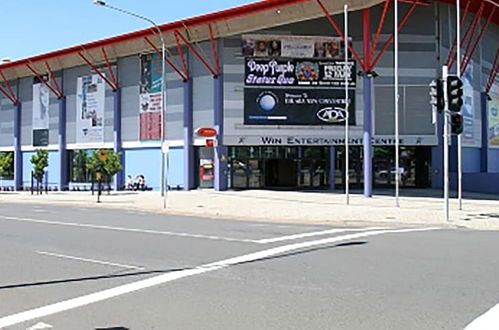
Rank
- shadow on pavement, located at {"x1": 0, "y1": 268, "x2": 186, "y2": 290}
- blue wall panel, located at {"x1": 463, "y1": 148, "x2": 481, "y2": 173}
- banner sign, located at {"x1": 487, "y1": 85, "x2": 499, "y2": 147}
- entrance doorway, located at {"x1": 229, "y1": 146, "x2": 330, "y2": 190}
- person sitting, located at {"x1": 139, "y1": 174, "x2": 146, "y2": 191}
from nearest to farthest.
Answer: shadow on pavement, located at {"x1": 0, "y1": 268, "x2": 186, "y2": 290}
entrance doorway, located at {"x1": 229, "y1": 146, "x2": 330, "y2": 190}
blue wall panel, located at {"x1": 463, "y1": 148, "x2": 481, "y2": 173}
person sitting, located at {"x1": 139, "y1": 174, "x2": 146, "y2": 191}
banner sign, located at {"x1": 487, "y1": 85, "x2": 499, "y2": 147}

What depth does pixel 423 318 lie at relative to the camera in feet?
20.0

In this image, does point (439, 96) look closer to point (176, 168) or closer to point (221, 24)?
point (221, 24)

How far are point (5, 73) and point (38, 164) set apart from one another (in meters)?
12.8

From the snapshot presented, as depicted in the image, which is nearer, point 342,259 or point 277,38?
point 342,259

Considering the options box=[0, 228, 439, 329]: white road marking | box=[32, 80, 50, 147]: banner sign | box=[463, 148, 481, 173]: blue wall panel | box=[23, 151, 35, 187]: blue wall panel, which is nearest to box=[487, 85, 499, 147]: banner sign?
box=[463, 148, 481, 173]: blue wall panel

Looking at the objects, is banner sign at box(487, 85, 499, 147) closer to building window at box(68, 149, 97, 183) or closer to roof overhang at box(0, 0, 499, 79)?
roof overhang at box(0, 0, 499, 79)

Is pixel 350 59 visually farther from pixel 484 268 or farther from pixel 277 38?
pixel 484 268

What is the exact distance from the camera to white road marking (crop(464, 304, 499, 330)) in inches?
225

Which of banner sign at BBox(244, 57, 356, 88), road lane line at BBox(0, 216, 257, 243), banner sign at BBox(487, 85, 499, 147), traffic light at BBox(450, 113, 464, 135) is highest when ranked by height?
A: banner sign at BBox(244, 57, 356, 88)

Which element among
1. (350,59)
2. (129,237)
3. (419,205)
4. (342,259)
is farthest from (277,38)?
(342,259)

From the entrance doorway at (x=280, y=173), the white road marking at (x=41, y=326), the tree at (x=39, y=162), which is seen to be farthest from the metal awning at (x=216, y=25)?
the white road marking at (x=41, y=326)

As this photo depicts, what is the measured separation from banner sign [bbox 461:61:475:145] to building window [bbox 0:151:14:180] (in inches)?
1413

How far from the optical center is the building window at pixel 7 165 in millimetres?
45750

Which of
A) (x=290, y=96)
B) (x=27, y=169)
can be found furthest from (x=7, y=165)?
(x=290, y=96)
